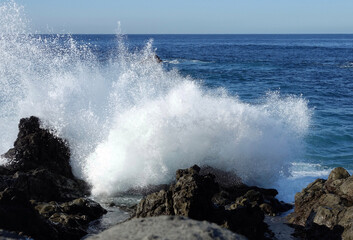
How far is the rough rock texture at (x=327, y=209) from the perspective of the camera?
28.6 ft

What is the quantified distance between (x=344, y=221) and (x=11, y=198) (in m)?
6.39

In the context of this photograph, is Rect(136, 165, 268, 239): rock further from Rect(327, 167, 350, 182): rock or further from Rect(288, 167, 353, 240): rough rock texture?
Rect(327, 167, 350, 182): rock

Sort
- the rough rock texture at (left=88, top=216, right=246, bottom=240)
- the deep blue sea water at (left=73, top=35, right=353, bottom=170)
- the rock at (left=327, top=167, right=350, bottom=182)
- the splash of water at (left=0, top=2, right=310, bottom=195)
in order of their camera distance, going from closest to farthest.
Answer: the rough rock texture at (left=88, top=216, right=246, bottom=240) < the rock at (left=327, top=167, right=350, bottom=182) < the splash of water at (left=0, top=2, right=310, bottom=195) < the deep blue sea water at (left=73, top=35, right=353, bottom=170)

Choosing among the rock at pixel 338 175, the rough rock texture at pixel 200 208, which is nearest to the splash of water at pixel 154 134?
the rock at pixel 338 175

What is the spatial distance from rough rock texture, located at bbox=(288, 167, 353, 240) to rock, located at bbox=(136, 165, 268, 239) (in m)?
1.15

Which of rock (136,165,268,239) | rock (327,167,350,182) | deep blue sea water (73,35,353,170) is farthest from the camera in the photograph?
deep blue sea water (73,35,353,170)

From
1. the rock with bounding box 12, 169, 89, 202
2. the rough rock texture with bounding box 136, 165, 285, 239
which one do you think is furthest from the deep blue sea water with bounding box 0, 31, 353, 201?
the rough rock texture with bounding box 136, 165, 285, 239

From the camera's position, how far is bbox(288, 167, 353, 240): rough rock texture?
8.70 meters

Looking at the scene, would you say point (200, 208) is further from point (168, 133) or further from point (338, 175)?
point (168, 133)

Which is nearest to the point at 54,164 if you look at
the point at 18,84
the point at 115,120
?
the point at 115,120

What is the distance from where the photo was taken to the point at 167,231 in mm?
3877

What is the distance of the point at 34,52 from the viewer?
26.7 metres

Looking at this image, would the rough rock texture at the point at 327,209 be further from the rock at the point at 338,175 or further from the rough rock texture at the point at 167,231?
the rough rock texture at the point at 167,231

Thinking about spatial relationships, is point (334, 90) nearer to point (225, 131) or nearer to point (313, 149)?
point (313, 149)
